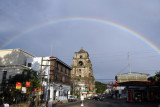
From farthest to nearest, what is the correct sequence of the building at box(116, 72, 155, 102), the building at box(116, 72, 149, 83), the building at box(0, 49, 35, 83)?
the building at box(116, 72, 149, 83) → the building at box(116, 72, 155, 102) → the building at box(0, 49, 35, 83)

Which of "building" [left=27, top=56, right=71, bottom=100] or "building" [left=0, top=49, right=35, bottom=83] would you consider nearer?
"building" [left=0, top=49, right=35, bottom=83]

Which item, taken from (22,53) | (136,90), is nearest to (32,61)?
(22,53)

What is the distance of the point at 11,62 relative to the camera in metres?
36.2

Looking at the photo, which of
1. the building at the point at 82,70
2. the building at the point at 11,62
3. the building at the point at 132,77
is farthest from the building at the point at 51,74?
the building at the point at 132,77

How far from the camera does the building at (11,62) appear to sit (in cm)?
3372

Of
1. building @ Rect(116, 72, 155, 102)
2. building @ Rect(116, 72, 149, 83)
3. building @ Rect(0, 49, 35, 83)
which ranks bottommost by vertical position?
building @ Rect(116, 72, 155, 102)

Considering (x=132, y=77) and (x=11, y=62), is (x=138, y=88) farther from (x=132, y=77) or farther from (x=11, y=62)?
(x=11, y=62)

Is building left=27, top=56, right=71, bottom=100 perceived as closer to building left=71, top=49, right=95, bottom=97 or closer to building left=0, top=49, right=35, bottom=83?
building left=0, top=49, right=35, bottom=83

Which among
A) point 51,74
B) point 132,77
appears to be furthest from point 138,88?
point 51,74

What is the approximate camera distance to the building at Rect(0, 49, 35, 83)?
33719 millimetres

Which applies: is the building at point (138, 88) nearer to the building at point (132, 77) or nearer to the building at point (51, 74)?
the building at point (132, 77)

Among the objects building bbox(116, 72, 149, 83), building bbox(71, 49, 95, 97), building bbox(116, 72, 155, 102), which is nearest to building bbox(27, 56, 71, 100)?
building bbox(116, 72, 155, 102)

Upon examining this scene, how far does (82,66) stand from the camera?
82.1 meters

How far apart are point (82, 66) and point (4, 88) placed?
56.7m
